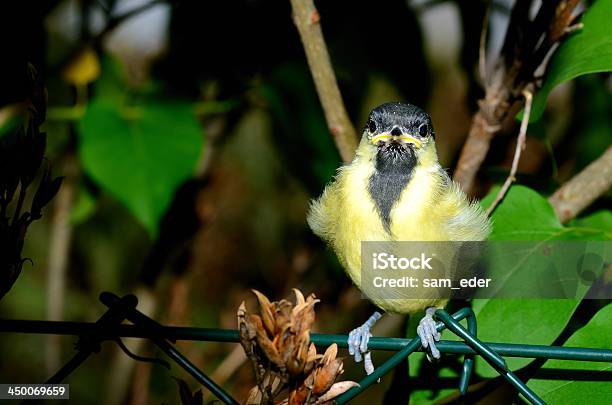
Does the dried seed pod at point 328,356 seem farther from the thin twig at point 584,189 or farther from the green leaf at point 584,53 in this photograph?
the thin twig at point 584,189

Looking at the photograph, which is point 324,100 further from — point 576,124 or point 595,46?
point 576,124

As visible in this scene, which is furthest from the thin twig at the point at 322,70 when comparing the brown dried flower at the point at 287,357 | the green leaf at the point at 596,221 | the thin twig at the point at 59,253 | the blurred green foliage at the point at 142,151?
the thin twig at the point at 59,253

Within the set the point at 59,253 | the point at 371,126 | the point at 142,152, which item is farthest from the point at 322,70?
the point at 59,253

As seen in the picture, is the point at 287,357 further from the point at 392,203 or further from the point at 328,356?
the point at 392,203

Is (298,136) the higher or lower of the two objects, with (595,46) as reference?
higher

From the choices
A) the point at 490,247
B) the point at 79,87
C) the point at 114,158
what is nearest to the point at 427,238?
the point at 490,247

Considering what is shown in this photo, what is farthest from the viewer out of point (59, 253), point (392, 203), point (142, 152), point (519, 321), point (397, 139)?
point (59, 253)
